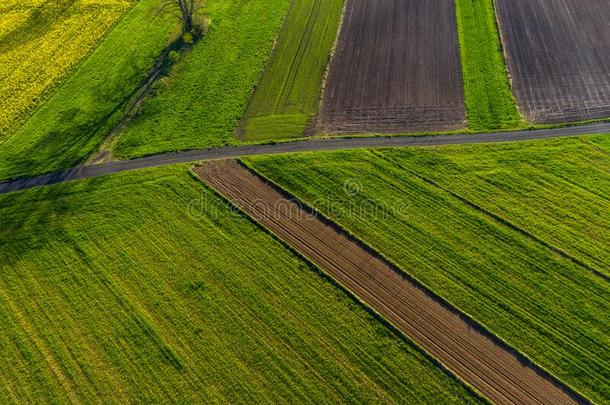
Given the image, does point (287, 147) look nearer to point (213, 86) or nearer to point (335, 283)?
point (213, 86)

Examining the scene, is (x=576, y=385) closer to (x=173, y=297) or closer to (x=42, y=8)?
(x=173, y=297)

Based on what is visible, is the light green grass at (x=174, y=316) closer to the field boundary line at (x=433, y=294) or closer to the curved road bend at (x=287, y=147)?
the curved road bend at (x=287, y=147)

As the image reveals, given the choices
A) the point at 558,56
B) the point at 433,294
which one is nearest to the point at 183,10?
the point at 558,56

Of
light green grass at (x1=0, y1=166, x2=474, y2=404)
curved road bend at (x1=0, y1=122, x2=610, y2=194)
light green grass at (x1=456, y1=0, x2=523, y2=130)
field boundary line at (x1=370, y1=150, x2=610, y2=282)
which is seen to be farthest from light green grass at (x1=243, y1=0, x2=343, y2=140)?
light green grass at (x1=456, y1=0, x2=523, y2=130)

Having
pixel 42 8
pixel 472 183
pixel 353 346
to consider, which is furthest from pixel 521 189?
pixel 42 8

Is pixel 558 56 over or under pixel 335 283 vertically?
over

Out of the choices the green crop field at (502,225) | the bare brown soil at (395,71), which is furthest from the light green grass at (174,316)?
the bare brown soil at (395,71)

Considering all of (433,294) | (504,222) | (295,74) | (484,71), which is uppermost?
(484,71)

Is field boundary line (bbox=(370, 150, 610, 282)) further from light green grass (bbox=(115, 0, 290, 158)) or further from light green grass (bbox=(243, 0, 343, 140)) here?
light green grass (bbox=(115, 0, 290, 158))
